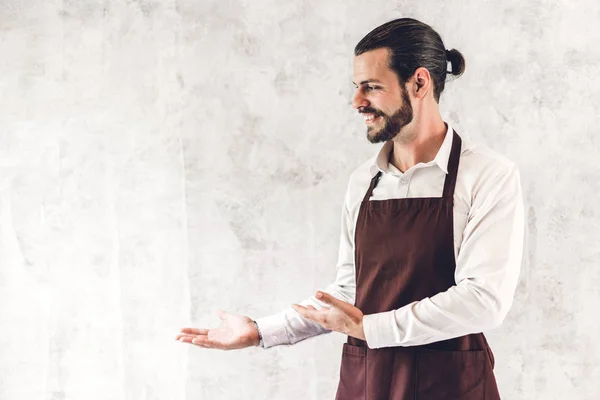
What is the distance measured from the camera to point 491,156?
2008 mm

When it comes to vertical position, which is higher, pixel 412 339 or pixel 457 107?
pixel 457 107

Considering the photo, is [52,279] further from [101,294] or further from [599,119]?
[599,119]

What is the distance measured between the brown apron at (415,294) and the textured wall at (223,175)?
822mm

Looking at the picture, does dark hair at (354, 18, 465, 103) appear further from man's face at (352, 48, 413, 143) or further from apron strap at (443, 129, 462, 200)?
apron strap at (443, 129, 462, 200)

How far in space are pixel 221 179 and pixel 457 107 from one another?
98 centimetres

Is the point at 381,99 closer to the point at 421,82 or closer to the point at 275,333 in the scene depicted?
the point at 421,82

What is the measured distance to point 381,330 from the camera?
192cm

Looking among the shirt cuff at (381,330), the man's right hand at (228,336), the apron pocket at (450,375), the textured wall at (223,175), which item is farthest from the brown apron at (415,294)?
the textured wall at (223,175)

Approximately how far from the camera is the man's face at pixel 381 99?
2070 mm

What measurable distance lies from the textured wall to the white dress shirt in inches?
32.1

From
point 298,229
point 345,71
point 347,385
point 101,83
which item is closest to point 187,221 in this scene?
point 298,229

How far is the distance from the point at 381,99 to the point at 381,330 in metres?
0.65

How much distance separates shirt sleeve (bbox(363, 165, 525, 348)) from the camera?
6.11 ft

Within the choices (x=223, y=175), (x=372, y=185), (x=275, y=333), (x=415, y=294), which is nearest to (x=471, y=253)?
(x=415, y=294)
